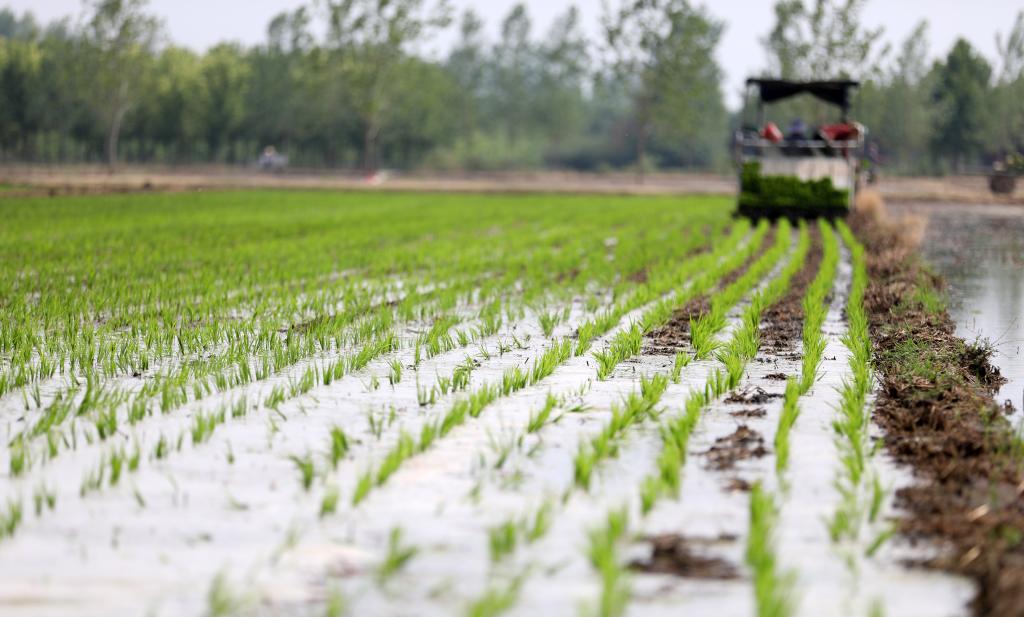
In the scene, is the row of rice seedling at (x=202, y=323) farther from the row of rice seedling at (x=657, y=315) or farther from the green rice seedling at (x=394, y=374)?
the row of rice seedling at (x=657, y=315)

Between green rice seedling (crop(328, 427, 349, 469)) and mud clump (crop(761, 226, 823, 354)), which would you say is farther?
mud clump (crop(761, 226, 823, 354))

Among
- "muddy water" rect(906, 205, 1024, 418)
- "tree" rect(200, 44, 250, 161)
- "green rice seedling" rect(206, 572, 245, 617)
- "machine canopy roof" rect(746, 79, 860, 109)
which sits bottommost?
"muddy water" rect(906, 205, 1024, 418)

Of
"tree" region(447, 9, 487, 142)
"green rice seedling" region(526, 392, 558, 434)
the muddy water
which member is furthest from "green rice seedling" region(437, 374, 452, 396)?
"tree" region(447, 9, 487, 142)

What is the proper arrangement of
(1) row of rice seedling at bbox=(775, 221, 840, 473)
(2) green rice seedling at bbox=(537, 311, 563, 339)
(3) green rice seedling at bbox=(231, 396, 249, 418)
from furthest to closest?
(2) green rice seedling at bbox=(537, 311, 563, 339), (3) green rice seedling at bbox=(231, 396, 249, 418), (1) row of rice seedling at bbox=(775, 221, 840, 473)

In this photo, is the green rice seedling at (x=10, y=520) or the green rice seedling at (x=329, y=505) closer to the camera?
the green rice seedling at (x=10, y=520)

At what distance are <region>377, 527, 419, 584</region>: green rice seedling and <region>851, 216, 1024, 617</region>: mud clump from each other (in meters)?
1.69

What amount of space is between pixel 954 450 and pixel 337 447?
107 inches

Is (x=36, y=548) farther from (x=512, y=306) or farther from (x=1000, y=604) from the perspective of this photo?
(x=512, y=306)

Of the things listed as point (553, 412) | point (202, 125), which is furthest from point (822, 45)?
point (553, 412)

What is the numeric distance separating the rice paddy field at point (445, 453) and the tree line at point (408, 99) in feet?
153

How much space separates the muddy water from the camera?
924cm

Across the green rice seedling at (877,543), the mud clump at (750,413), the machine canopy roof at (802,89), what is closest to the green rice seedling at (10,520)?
the green rice seedling at (877,543)

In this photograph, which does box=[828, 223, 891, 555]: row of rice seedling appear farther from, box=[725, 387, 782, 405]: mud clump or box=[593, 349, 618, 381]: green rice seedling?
box=[593, 349, 618, 381]: green rice seedling

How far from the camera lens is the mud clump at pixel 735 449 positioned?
565 centimetres
